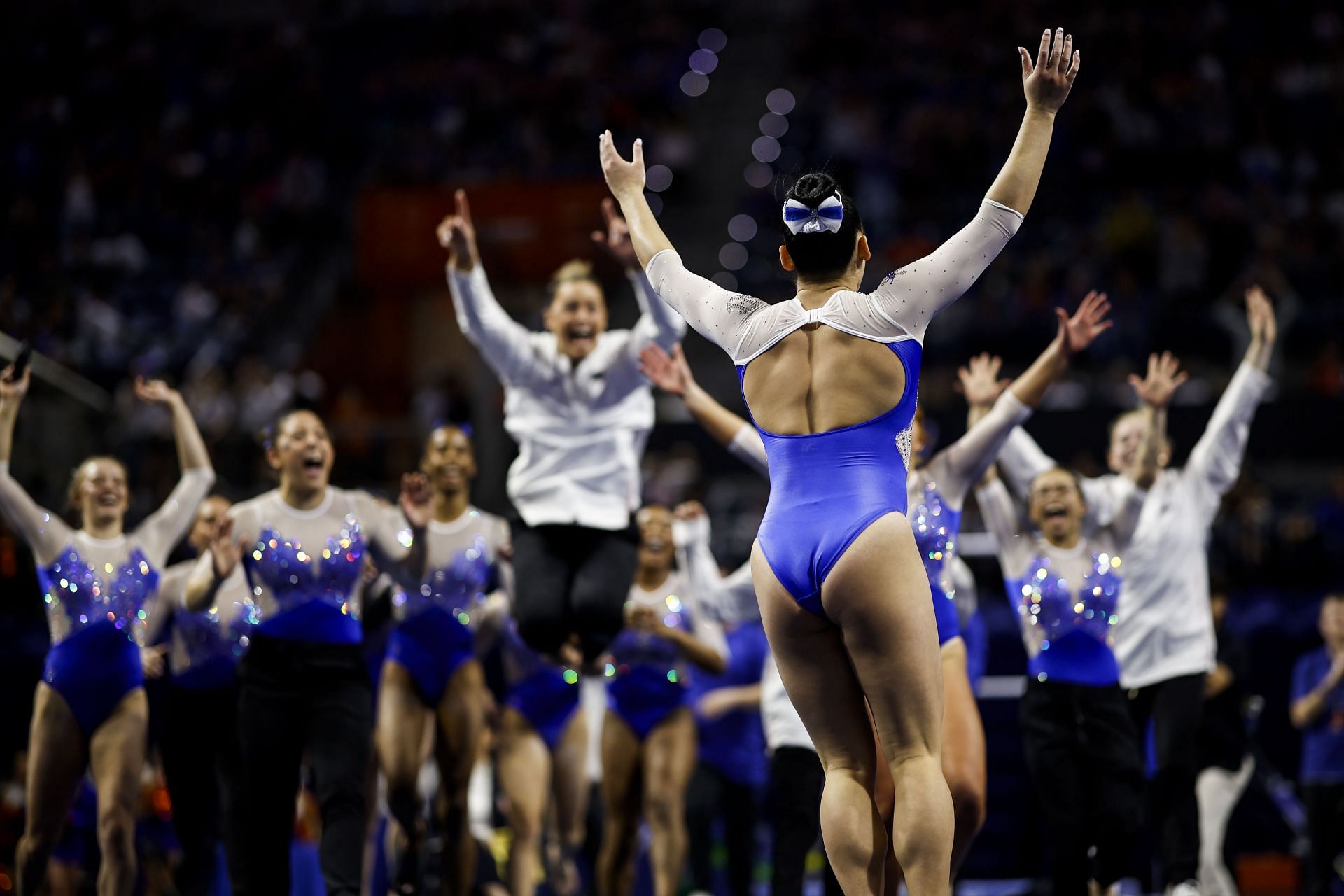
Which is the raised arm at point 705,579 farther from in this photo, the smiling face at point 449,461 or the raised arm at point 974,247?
the raised arm at point 974,247

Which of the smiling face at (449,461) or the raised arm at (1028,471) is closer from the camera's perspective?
the raised arm at (1028,471)

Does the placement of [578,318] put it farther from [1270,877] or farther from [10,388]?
[1270,877]

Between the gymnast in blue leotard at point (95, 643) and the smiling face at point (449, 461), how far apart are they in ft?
3.39

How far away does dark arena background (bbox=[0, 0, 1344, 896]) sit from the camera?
958 centimetres

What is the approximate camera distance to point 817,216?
13.3 feet

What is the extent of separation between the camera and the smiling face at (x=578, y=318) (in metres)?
6.46

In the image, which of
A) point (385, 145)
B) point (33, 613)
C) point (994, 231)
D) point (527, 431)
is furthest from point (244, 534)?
point (385, 145)

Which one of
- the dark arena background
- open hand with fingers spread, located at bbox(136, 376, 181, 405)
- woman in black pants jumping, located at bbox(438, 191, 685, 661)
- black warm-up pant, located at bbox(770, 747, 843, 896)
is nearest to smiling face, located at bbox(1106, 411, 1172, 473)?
the dark arena background

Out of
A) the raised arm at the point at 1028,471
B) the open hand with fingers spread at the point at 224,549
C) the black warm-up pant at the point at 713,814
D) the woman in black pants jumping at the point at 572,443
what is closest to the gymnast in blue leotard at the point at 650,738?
the black warm-up pant at the point at 713,814

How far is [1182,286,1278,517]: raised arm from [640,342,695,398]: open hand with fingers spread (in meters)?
2.66

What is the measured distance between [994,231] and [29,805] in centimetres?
469

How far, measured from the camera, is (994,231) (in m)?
3.96

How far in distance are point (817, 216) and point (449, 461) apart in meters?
3.46

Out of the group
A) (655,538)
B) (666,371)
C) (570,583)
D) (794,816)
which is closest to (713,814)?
(655,538)
